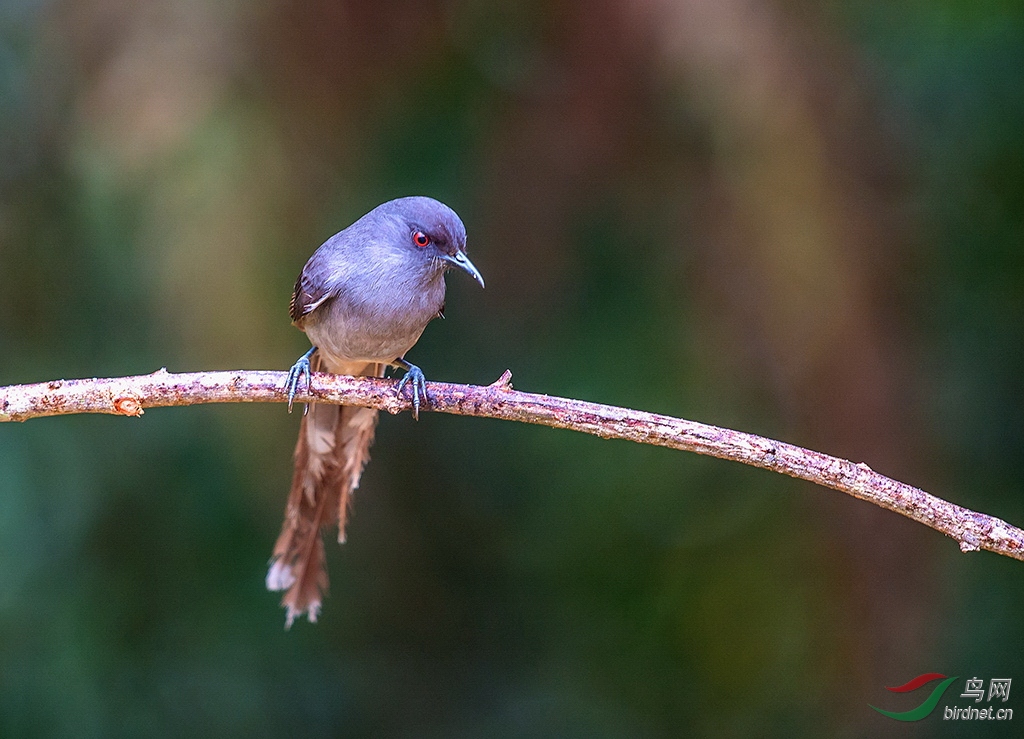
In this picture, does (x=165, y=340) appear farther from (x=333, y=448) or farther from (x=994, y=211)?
(x=994, y=211)

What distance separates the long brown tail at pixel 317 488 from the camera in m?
4.27

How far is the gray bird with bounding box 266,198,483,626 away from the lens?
3859mm

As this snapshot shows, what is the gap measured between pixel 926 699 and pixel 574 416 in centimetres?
311

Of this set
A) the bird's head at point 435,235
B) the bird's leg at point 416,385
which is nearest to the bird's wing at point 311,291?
the bird's head at point 435,235

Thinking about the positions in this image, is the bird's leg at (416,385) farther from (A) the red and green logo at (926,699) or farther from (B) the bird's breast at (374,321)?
(A) the red and green logo at (926,699)

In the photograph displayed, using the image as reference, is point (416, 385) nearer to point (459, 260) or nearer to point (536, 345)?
point (459, 260)

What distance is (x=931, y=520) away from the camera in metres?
2.77

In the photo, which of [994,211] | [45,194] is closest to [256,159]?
[45,194]

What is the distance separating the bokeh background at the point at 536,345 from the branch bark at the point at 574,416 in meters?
1.80

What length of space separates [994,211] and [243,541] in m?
4.60

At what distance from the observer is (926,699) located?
16.0 ft

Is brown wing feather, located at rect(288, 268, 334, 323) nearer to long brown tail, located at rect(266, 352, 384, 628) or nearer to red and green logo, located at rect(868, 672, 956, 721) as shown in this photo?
long brown tail, located at rect(266, 352, 384, 628)

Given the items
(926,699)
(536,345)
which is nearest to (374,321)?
(536,345)

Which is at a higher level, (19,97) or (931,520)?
(19,97)
